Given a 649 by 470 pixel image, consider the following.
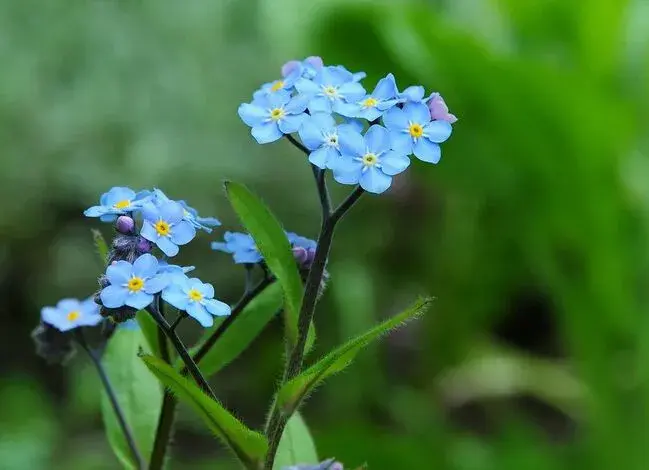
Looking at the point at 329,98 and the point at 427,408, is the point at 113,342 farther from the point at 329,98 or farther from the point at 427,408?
the point at 427,408

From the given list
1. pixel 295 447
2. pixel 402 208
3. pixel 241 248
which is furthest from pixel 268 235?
pixel 402 208

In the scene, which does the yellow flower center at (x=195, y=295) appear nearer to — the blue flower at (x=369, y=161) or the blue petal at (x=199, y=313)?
the blue petal at (x=199, y=313)

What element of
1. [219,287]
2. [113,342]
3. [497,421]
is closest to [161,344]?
[113,342]

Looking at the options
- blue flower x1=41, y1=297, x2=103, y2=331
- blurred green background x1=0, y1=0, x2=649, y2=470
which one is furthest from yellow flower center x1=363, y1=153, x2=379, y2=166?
blurred green background x1=0, y1=0, x2=649, y2=470

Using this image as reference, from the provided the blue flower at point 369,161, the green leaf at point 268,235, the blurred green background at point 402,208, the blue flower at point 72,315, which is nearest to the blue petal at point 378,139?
the blue flower at point 369,161

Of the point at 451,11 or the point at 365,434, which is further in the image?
the point at 451,11

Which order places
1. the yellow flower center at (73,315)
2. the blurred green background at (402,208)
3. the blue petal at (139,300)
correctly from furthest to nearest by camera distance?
the blurred green background at (402,208) < the yellow flower center at (73,315) < the blue petal at (139,300)

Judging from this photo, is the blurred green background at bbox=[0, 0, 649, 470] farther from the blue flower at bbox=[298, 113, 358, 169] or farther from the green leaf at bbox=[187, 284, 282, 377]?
the blue flower at bbox=[298, 113, 358, 169]
